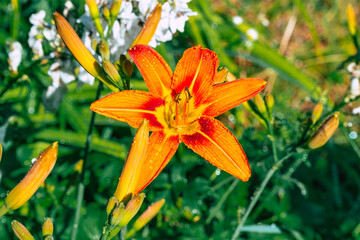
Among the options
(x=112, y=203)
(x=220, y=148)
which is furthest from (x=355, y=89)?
(x=112, y=203)

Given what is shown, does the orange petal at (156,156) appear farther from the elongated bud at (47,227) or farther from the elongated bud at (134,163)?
the elongated bud at (47,227)

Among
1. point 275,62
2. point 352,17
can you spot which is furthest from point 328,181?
point 352,17

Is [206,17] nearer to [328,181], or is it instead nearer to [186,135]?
[328,181]

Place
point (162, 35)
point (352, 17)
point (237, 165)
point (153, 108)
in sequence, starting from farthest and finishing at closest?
point (352, 17) → point (162, 35) → point (153, 108) → point (237, 165)

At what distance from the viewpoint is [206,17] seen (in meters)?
2.70

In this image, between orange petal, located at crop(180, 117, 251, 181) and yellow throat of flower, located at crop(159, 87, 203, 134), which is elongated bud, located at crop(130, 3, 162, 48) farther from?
orange petal, located at crop(180, 117, 251, 181)

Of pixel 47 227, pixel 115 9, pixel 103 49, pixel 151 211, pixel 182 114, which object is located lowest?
pixel 151 211

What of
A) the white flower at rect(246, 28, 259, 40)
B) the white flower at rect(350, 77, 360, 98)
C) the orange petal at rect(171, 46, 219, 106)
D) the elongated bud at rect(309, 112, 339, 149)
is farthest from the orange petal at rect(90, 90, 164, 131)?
the white flower at rect(246, 28, 259, 40)

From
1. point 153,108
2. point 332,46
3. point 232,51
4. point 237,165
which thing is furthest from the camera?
point 332,46

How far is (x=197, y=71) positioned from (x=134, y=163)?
1.29 feet

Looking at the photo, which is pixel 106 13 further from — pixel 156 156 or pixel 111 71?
pixel 156 156

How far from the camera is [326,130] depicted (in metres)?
1.27

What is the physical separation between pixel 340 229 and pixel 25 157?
1676mm

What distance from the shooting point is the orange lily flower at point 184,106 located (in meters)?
1.13
